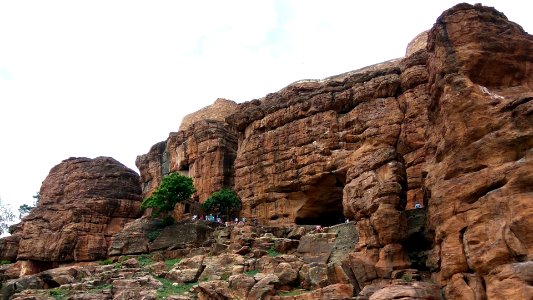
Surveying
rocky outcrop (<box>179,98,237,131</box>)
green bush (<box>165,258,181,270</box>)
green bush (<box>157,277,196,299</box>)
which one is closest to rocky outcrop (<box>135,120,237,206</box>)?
rocky outcrop (<box>179,98,237,131</box>)

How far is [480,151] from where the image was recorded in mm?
18531

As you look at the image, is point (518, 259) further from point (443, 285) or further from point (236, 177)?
point (236, 177)

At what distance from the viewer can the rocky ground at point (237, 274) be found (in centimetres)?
2319

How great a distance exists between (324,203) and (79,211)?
1007 inches

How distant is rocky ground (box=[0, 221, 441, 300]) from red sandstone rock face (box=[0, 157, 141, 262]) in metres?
8.06

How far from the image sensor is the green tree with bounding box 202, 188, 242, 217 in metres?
46.5

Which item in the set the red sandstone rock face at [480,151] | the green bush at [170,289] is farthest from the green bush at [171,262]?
the red sandstone rock face at [480,151]

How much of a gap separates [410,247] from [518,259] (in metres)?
7.66

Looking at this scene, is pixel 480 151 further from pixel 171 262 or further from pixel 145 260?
pixel 145 260

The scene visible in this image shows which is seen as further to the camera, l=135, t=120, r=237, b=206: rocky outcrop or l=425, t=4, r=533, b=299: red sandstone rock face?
l=135, t=120, r=237, b=206: rocky outcrop

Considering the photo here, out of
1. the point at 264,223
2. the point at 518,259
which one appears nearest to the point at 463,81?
the point at 518,259

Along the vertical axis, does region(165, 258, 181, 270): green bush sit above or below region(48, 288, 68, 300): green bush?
above

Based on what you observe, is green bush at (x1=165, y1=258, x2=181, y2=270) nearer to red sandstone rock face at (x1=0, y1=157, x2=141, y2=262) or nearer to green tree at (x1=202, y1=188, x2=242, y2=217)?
green tree at (x1=202, y1=188, x2=242, y2=217)

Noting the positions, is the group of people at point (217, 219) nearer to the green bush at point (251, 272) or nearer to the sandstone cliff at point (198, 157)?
the sandstone cliff at point (198, 157)
